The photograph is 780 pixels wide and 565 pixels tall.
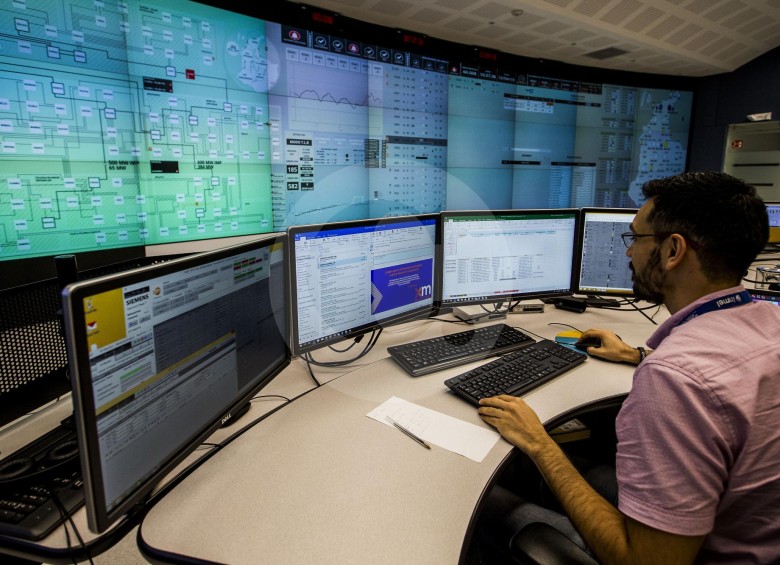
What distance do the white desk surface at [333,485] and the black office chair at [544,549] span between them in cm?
13

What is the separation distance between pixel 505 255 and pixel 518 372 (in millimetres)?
595

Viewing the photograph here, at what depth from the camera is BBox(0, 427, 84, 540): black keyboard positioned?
0.77 meters

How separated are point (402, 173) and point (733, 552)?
3.35 m

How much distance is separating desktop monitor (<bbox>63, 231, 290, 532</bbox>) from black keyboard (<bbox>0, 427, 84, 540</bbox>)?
0.17 meters

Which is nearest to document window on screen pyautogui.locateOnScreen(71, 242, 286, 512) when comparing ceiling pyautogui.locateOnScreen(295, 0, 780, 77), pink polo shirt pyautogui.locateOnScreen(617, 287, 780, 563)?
pink polo shirt pyautogui.locateOnScreen(617, 287, 780, 563)

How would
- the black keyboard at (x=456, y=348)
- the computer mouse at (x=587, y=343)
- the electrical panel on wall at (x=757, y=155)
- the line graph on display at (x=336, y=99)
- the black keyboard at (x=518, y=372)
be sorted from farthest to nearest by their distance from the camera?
the electrical panel on wall at (x=757, y=155) < the line graph on display at (x=336, y=99) < the computer mouse at (x=587, y=343) < the black keyboard at (x=456, y=348) < the black keyboard at (x=518, y=372)

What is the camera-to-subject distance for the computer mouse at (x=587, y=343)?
1613 millimetres

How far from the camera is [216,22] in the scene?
2734mm

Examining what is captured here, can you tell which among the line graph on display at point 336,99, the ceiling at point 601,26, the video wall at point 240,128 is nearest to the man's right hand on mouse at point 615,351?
the video wall at point 240,128

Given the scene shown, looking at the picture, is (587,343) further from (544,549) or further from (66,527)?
(66,527)

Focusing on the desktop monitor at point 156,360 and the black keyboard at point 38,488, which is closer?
the desktop monitor at point 156,360

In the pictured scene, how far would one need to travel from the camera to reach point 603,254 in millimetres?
1988

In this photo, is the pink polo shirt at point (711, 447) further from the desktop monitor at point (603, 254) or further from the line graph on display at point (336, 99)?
the line graph on display at point (336, 99)

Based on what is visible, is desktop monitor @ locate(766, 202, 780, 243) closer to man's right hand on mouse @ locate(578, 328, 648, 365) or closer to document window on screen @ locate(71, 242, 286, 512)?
man's right hand on mouse @ locate(578, 328, 648, 365)
